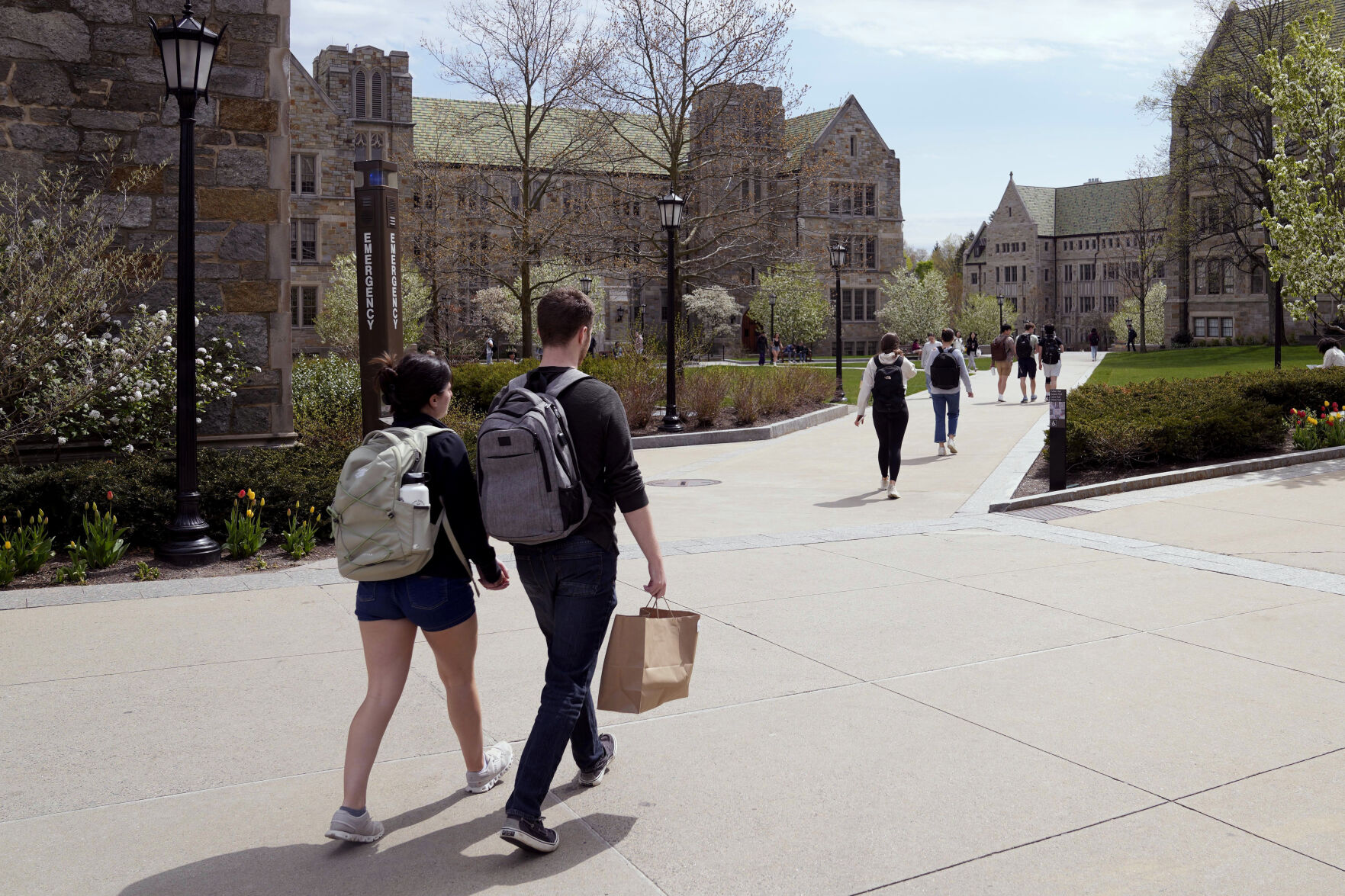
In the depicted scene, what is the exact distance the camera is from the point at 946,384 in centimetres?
1549

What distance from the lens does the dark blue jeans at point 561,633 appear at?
358 cm

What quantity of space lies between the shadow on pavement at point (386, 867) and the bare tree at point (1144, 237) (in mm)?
56855

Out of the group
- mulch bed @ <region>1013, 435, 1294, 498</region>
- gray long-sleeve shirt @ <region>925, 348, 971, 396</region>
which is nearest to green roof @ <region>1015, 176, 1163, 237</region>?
gray long-sleeve shirt @ <region>925, 348, 971, 396</region>

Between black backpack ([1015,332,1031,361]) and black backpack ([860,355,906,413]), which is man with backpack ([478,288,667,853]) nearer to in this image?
black backpack ([860,355,906,413])

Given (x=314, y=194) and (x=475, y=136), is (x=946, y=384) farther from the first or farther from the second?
(x=314, y=194)

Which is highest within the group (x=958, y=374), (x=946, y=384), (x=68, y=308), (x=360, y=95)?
(x=360, y=95)

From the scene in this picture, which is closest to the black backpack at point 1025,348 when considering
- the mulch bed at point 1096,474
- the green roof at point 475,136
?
the mulch bed at point 1096,474

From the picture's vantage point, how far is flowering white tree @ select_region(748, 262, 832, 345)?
58.8 metres

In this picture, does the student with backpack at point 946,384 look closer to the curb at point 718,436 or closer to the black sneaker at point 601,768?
the curb at point 718,436

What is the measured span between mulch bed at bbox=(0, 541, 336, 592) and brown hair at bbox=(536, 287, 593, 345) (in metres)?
5.18

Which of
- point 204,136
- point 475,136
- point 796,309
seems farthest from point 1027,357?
point 796,309

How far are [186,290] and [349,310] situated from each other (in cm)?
3477

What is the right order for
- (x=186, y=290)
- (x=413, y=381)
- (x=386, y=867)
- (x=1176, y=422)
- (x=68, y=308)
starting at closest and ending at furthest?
(x=386, y=867)
(x=413, y=381)
(x=186, y=290)
(x=68, y=308)
(x=1176, y=422)

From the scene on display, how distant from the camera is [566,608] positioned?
3.63 metres
